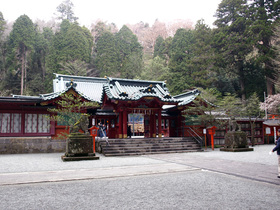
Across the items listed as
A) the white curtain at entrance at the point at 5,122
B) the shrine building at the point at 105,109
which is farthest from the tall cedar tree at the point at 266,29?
the white curtain at entrance at the point at 5,122

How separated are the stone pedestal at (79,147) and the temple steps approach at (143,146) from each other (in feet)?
6.00

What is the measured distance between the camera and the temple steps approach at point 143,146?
13.5 metres

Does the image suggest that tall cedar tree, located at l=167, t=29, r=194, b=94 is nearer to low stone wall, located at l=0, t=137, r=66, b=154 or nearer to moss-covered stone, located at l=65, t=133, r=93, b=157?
low stone wall, located at l=0, t=137, r=66, b=154

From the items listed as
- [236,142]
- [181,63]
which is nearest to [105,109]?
[236,142]

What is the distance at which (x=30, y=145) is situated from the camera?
1505 centimetres

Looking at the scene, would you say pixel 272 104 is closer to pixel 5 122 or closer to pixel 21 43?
pixel 5 122

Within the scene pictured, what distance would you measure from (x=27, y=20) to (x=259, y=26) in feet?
125

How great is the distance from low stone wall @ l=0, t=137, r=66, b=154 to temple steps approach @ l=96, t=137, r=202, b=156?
3.20 m

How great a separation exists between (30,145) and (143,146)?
781 cm

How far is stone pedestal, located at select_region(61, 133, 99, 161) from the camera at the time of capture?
10.9 metres

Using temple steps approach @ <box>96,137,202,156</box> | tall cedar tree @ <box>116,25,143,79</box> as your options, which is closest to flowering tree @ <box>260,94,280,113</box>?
temple steps approach @ <box>96,137,202,156</box>

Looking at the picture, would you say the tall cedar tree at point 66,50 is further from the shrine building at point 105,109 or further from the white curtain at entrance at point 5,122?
the white curtain at entrance at point 5,122

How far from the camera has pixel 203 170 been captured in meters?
7.79

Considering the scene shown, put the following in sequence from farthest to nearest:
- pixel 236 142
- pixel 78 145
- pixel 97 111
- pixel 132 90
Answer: pixel 97 111, pixel 132 90, pixel 236 142, pixel 78 145
